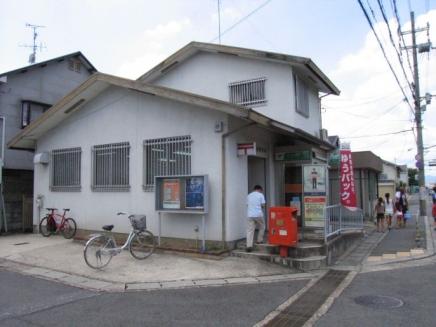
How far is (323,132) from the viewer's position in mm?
15711

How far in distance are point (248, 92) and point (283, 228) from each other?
20.8ft

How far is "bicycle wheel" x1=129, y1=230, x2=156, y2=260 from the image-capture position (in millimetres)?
9469

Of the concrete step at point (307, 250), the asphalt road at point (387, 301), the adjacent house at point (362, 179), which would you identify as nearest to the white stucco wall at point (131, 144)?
the concrete step at point (307, 250)

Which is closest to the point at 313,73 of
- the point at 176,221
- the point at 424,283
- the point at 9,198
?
the point at 176,221

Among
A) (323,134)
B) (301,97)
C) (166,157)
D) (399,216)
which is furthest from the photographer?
(399,216)

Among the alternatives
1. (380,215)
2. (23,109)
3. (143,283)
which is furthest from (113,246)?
(380,215)

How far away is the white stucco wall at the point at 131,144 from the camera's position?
1023cm

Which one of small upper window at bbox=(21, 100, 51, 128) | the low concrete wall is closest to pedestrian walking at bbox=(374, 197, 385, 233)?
the low concrete wall

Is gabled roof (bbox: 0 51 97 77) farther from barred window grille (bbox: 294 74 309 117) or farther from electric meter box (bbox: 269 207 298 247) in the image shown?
electric meter box (bbox: 269 207 298 247)

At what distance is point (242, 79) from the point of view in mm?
13969

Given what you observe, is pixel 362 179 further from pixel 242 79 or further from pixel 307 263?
pixel 307 263

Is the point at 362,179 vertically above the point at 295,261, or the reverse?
the point at 362,179

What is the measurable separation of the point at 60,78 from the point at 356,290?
17.0 m

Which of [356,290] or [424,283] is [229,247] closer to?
[356,290]
